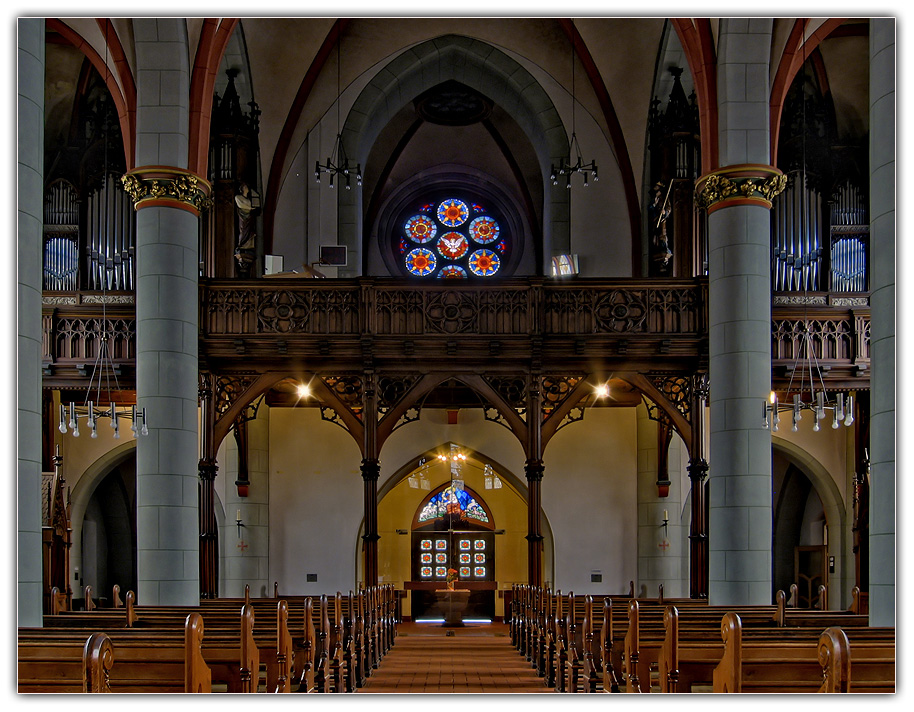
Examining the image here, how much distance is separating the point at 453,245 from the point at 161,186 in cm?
1373

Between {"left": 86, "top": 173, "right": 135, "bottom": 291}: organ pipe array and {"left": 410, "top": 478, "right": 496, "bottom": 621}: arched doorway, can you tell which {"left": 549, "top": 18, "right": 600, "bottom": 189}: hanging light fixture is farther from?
{"left": 410, "top": 478, "right": 496, "bottom": 621}: arched doorway

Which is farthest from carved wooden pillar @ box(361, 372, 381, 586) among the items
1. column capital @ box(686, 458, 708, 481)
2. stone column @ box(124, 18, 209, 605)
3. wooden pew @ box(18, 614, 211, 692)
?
wooden pew @ box(18, 614, 211, 692)

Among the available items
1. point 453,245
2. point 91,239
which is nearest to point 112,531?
point 91,239

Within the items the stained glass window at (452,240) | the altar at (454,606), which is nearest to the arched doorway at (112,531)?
the altar at (454,606)

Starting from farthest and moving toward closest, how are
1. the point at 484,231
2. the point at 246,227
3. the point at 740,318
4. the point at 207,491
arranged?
the point at 484,231, the point at 246,227, the point at 207,491, the point at 740,318

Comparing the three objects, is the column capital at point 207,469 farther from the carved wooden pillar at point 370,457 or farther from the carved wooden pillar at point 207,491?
the carved wooden pillar at point 370,457

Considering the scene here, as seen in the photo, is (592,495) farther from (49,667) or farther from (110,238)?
(49,667)

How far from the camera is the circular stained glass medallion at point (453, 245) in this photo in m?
26.0

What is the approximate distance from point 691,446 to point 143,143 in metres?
9.02

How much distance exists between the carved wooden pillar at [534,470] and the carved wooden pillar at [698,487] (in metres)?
2.30

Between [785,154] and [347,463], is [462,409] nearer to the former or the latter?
[347,463]

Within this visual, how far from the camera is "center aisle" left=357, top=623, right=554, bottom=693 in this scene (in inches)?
435

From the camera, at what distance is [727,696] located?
5.43 meters

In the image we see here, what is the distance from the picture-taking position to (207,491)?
54.4 ft
